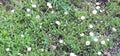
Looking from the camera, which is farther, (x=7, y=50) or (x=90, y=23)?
(x=90, y=23)

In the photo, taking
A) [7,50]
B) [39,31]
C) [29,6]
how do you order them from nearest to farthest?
[7,50] < [39,31] < [29,6]

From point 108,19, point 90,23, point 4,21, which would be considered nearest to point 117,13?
point 108,19

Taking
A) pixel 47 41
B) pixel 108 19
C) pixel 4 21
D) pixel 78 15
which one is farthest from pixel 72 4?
pixel 4 21

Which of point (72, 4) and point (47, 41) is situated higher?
point (72, 4)

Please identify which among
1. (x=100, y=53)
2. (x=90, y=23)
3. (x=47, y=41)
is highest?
(x=90, y=23)

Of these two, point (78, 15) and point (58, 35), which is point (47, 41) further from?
point (78, 15)

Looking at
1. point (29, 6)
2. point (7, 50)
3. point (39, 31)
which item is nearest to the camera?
point (7, 50)

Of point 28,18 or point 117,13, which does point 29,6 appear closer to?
point 28,18
